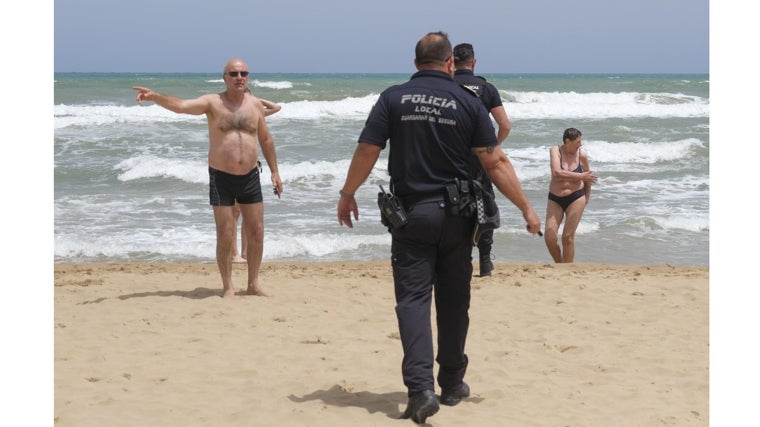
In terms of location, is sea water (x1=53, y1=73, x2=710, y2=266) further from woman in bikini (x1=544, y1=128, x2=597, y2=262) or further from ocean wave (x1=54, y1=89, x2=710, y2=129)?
woman in bikini (x1=544, y1=128, x2=597, y2=262)

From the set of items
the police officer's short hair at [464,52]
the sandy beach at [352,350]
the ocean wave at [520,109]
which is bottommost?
the sandy beach at [352,350]

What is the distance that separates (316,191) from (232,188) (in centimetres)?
840

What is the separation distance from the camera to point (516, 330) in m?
6.84

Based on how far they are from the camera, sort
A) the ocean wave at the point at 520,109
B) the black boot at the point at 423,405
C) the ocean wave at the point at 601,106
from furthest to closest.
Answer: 1. the ocean wave at the point at 601,106
2. the ocean wave at the point at 520,109
3. the black boot at the point at 423,405

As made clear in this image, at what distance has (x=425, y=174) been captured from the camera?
15.0 feet

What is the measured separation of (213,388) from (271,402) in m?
0.43

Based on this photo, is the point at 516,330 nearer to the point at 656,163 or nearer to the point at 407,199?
the point at 407,199

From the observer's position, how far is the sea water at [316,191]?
11516 millimetres

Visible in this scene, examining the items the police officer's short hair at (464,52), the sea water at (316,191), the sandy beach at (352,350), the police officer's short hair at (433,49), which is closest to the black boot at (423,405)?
the sandy beach at (352,350)

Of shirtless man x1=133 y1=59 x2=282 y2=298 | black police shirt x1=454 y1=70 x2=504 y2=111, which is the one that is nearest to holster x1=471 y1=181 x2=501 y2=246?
black police shirt x1=454 y1=70 x2=504 y2=111

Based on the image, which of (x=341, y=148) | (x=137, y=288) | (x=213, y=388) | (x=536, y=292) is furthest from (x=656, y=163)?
(x=213, y=388)

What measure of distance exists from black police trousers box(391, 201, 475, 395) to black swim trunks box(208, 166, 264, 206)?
10.4 feet

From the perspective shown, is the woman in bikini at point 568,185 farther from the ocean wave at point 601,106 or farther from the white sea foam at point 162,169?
the ocean wave at point 601,106

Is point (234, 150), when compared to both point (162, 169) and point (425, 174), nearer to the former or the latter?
point (425, 174)
